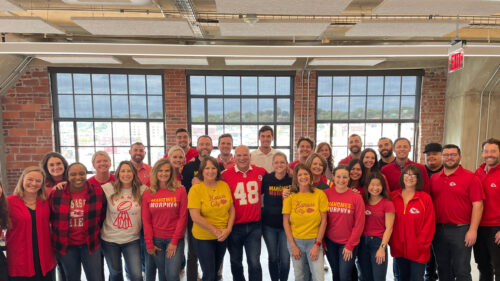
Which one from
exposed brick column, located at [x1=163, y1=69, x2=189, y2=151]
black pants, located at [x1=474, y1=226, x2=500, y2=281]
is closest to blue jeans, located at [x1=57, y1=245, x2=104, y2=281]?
black pants, located at [x1=474, y1=226, x2=500, y2=281]

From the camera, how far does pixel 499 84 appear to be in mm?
5406

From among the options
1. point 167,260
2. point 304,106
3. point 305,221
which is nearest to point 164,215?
point 167,260

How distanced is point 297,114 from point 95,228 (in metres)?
4.78

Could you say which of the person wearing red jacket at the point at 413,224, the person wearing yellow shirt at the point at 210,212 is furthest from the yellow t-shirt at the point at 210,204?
the person wearing red jacket at the point at 413,224

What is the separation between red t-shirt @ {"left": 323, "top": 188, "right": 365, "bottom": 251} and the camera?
2502 mm

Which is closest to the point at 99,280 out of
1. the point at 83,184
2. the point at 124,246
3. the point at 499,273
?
the point at 124,246

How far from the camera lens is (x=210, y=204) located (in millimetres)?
2627

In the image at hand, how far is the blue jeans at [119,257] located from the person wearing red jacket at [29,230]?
44cm

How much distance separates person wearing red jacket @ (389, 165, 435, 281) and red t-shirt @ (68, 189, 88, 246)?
2.64 metres

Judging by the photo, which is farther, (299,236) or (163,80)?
(163,80)

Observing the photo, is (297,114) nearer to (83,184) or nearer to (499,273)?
(499,273)

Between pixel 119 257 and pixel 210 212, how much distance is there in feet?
3.01

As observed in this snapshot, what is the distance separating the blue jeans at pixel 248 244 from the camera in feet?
9.11

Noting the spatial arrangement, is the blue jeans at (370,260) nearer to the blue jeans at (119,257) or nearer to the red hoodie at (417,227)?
the red hoodie at (417,227)
